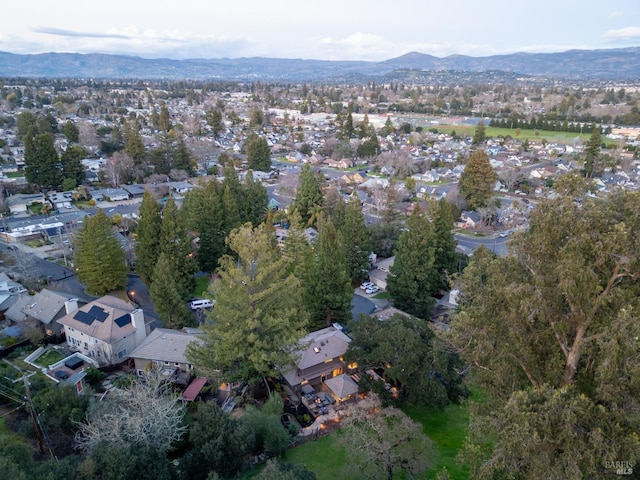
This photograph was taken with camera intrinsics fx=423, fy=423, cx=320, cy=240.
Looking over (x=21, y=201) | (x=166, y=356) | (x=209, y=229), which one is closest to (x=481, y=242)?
(x=209, y=229)

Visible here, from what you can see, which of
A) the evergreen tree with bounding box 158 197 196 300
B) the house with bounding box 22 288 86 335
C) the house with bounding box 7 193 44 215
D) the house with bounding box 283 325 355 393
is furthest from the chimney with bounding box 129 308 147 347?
the house with bounding box 7 193 44 215

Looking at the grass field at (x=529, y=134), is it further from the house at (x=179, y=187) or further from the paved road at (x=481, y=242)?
the house at (x=179, y=187)

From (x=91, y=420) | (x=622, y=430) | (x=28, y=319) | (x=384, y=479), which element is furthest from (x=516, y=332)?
(x=28, y=319)

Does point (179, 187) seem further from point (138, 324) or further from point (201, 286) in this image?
point (138, 324)

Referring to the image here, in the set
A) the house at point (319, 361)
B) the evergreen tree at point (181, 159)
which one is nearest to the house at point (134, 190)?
the evergreen tree at point (181, 159)

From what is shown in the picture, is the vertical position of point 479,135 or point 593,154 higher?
point 593,154

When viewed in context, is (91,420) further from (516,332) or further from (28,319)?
(516,332)
